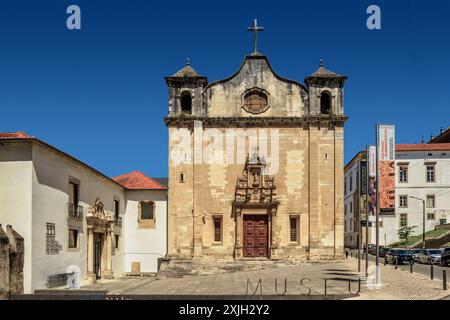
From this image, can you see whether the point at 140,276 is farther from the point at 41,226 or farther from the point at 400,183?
the point at 400,183

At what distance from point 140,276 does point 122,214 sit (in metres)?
4.43

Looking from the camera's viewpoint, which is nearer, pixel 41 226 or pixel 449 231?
pixel 41 226

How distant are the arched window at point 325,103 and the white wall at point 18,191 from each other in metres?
20.7

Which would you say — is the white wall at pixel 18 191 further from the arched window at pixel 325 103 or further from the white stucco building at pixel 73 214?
the arched window at pixel 325 103

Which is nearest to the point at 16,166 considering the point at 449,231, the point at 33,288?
the point at 33,288

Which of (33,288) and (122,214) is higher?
(122,214)

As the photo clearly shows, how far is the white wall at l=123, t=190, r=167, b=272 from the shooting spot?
40.7 metres

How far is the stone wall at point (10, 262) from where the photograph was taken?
73.8 feet

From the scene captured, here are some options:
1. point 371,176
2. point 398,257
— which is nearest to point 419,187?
point 398,257

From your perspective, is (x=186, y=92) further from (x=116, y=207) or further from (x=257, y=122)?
→ (x=116, y=207)

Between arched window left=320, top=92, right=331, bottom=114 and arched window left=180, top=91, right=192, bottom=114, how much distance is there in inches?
341

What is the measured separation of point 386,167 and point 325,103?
44.9 ft

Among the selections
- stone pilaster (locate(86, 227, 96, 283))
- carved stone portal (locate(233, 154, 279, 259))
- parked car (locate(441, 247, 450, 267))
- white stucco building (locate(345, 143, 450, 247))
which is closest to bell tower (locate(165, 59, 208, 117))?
carved stone portal (locate(233, 154, 279, 259))

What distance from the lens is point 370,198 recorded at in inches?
1060
